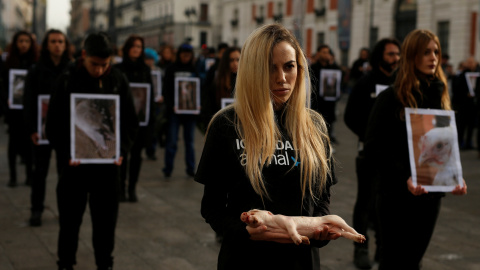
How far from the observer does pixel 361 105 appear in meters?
6.00

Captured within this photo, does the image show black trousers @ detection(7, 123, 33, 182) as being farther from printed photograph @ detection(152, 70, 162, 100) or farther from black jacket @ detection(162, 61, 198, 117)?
printed photograph @ detection(152, 70, 162, 100)

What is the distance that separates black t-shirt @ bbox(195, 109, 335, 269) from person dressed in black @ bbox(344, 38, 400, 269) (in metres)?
3.36

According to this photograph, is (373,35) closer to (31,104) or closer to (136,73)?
(136,73)

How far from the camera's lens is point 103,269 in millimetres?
5117

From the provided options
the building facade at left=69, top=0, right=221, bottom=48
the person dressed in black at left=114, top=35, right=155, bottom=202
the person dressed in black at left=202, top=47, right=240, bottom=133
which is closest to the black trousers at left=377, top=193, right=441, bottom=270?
the person dressed in black at left=202, top=47, right=240, bottom=133

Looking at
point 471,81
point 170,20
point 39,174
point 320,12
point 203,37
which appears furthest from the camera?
point 203,37

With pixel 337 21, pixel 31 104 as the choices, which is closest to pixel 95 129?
pixel 31 104

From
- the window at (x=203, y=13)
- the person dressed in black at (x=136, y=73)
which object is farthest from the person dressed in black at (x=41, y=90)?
the window at (x=203, y=13)

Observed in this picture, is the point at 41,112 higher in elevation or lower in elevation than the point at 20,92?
lower

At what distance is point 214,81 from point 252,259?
187 inches

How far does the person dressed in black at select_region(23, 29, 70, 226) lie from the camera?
6617mm

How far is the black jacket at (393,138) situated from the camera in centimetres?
439

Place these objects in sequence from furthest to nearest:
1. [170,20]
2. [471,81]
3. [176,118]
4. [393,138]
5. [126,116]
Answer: [170,20] < [471,81] < [176,118] < [126,116] < [393,138]

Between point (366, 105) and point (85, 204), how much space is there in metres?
2.61
